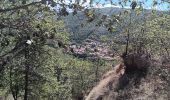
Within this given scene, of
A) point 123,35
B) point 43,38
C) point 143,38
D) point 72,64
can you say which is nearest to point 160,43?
point 143,38

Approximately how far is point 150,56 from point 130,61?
119cm

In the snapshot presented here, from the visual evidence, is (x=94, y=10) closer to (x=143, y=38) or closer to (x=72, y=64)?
(x=143, y=38)

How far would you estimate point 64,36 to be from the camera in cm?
3325

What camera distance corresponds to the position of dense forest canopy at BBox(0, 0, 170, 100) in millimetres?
8555

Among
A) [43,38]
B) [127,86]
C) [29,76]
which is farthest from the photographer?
[29,76]

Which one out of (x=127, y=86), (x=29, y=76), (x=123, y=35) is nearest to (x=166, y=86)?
(x=127, y=86)

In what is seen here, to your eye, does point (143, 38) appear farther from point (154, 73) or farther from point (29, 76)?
point (29, 76)

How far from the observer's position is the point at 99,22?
27.3ft

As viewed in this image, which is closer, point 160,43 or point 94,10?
point 94,10

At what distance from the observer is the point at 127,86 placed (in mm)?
25797

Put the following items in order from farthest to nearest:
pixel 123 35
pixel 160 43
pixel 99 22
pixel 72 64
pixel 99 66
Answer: pixel 99 66 → pixel 72 64 → pixel 123 35 → pixel 160 43 → pixel 99 22

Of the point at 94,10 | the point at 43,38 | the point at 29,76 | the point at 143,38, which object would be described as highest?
the point at 94,10

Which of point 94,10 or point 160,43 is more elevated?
point 94,10

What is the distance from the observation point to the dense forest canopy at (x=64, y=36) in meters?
8.55
